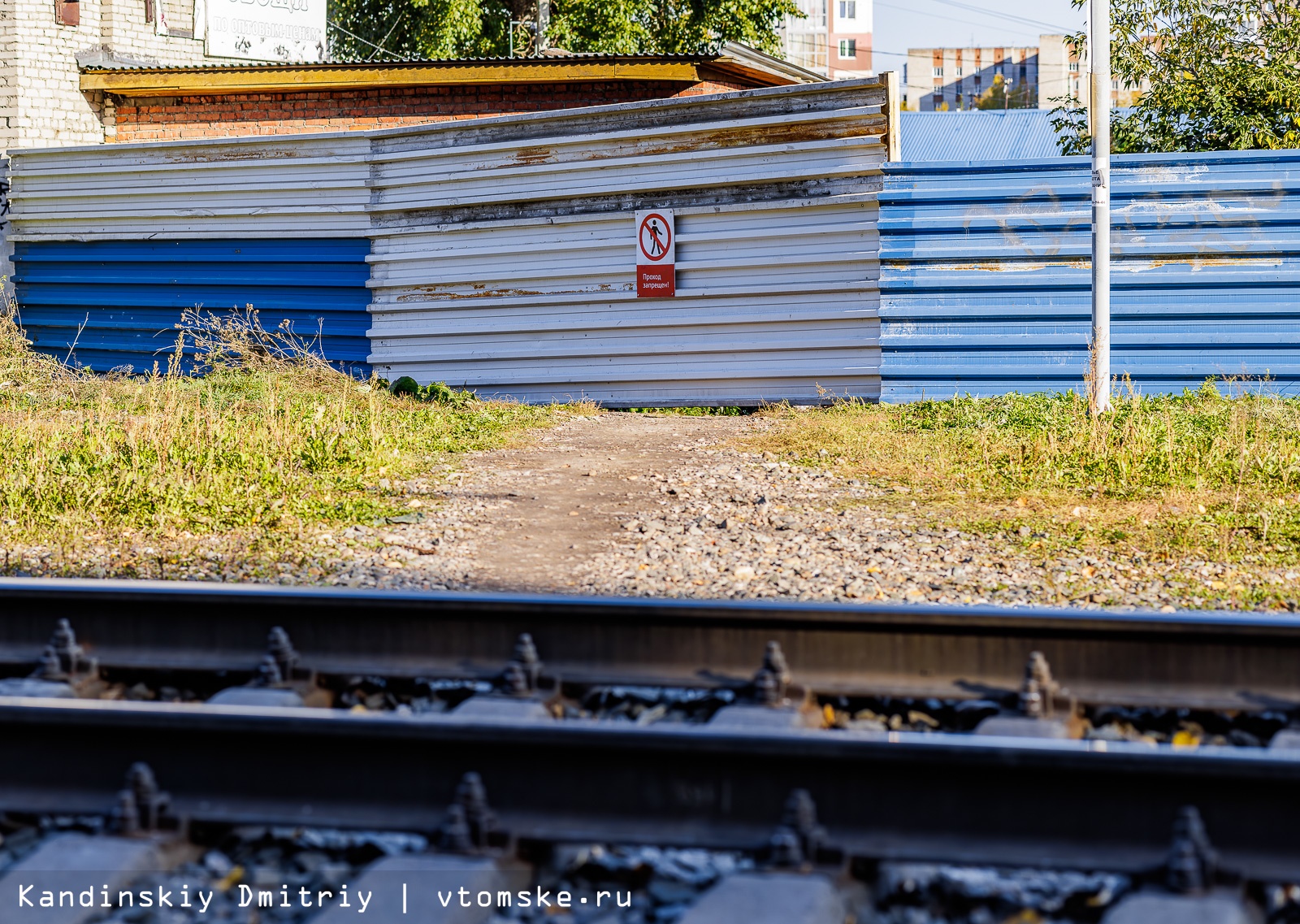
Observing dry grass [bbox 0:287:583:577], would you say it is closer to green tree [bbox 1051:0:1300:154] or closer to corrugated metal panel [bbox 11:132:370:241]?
corrugated metal panel [bbox 11:132:370:241]

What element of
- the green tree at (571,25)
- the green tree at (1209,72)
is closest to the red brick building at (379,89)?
the green tree at (1209,72)

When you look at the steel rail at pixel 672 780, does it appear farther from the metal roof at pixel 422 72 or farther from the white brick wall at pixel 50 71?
the white brick wall at pixel 50 71

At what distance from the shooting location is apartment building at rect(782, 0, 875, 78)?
314 feet

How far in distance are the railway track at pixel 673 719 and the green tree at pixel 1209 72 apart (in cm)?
1167

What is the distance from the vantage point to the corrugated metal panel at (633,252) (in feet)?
39.0

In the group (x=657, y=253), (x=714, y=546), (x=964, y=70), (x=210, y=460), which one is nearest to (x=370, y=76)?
(x=657, y=253)

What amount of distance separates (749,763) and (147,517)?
5.06m

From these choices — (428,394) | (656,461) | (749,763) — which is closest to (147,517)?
(656,461)

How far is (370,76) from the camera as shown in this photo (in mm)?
16219

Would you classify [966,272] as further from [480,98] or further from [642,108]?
[480,98]

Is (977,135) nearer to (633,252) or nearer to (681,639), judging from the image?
(633,252)

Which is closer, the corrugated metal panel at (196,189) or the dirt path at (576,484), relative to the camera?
the dirt path at (576,484)

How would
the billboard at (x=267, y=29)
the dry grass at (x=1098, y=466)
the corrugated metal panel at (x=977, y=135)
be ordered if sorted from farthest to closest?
the corrugated metal panel at (x=977, y=135)
the billboard at (x=267, y=29)
the dry grass at (x=1098, y=466)

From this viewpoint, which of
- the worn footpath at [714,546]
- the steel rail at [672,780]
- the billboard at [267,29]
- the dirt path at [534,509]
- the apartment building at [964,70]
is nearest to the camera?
the steel rail at [672,780]
